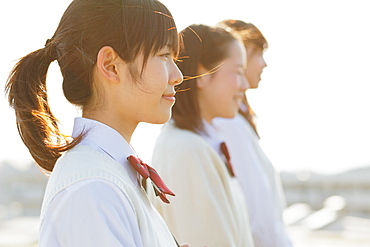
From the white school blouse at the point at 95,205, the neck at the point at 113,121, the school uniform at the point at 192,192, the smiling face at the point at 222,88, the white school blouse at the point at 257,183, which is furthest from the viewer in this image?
the white school blouse at the point at 257,183

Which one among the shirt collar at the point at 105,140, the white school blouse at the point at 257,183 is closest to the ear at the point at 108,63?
the shirt collar at the point at 105,140

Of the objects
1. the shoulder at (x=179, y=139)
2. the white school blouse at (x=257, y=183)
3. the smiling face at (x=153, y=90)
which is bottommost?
the white school blouse at (x=257, y=183)

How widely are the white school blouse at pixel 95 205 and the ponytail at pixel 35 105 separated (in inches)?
5.3

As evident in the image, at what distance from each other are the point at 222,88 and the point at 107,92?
1.30m

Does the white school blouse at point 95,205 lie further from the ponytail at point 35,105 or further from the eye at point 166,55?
the eye at point 166,55

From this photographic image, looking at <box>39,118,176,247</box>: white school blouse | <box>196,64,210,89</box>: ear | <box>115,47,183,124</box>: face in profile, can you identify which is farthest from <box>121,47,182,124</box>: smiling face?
<box>196,64,210,89</box>: ear

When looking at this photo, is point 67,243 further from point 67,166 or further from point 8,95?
point 8,95

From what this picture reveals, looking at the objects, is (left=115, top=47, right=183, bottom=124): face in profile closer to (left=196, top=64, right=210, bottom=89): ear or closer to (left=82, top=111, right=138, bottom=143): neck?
(left=82, top=111, right=138, bottom=143): neck

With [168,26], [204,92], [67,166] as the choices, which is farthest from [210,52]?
[67,166]

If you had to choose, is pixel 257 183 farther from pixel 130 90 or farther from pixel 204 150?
pixel 130 90

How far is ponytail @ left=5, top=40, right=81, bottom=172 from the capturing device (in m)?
1.76

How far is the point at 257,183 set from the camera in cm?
342

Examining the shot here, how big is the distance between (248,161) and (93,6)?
1887 millimetres

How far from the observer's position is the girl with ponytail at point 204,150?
2.69 m
